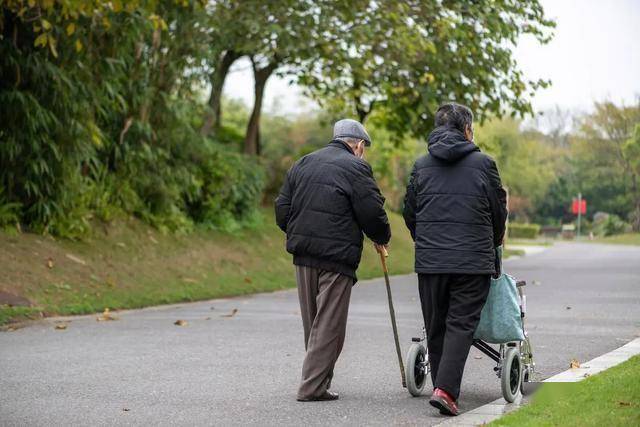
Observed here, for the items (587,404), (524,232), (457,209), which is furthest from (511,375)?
(524,232)

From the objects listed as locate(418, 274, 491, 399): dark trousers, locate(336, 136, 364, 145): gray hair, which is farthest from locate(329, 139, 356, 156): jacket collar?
locate(418, 274, 491, 399): dark trousers

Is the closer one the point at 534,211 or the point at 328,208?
the point at 328,208

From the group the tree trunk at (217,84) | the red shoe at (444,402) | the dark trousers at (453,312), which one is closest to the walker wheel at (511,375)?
the dark trousers at (453,312)

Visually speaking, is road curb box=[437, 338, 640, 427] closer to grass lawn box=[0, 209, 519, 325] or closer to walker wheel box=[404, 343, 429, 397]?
walker wheel box=[404, 343, 429, 397]

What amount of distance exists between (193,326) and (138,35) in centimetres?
730

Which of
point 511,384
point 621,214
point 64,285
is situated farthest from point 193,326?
point 621,214

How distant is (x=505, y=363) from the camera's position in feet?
23.6

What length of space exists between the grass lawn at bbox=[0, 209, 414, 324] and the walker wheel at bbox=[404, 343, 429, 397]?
6620mm

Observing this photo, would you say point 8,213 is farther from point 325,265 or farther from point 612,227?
point 612,227

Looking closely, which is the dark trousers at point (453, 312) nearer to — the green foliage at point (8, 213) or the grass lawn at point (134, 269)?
the grass lawn at point (134, 269)

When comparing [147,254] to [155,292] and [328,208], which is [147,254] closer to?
[155,292]

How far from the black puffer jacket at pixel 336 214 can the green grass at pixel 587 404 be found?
4.97 feet

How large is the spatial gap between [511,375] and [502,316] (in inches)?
17.9

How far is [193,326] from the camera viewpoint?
42.1 ft
